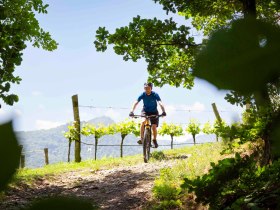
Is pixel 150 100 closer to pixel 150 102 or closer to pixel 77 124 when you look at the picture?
pixel 150 102

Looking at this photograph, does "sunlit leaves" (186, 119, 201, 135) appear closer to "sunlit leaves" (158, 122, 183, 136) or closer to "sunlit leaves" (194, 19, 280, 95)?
"sunlit leaves" (158, 122, 183, 136)

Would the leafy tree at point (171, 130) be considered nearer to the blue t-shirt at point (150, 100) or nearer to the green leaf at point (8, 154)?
the blue t-shirt at point (150, 100)

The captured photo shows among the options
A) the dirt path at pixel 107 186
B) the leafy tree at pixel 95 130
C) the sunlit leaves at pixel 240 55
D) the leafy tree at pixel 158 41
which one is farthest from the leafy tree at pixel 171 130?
the sunlit leaves at pixel 240 55

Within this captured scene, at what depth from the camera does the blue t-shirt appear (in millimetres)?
9289

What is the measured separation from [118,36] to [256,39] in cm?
552

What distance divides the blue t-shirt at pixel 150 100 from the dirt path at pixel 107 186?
5.11ft

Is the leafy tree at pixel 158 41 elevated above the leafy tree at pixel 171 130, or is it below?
above

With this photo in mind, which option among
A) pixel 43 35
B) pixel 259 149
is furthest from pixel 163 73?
pixel 43 35

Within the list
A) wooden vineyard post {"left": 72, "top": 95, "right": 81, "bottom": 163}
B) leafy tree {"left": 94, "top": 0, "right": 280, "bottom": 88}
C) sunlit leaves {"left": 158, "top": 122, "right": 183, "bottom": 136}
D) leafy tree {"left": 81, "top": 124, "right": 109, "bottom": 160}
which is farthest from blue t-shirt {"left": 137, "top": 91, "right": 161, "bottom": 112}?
sunlit leaves {"left": 158, "top": 122, "right": 183, "bottom": 136}

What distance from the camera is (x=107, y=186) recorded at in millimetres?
7645

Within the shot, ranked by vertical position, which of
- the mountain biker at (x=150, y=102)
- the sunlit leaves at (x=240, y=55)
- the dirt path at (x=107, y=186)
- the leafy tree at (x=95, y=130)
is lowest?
the dirt path at (x=107, y=186)

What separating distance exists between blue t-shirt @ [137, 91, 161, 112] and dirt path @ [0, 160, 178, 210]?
1.56m

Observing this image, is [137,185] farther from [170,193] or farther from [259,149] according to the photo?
[259,149]

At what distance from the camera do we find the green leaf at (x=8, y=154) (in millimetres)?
177
